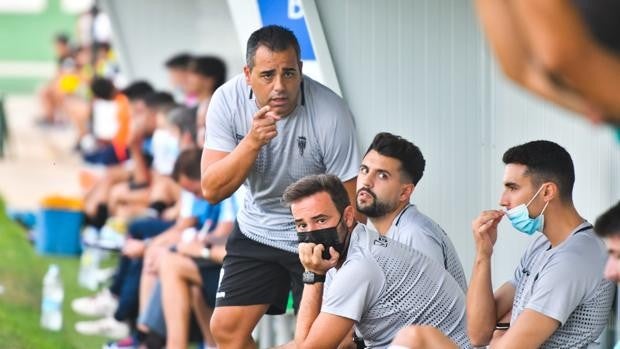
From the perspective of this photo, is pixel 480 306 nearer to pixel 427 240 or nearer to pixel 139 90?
pixel 427 240

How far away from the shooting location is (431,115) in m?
7.46

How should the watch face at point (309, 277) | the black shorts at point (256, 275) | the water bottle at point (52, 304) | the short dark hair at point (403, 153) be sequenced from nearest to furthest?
the watch face at point (309, 277) → the short dark hair at point (403, 153) → the black shorts at point (256, 275) → the water bottle at point (52, 304)

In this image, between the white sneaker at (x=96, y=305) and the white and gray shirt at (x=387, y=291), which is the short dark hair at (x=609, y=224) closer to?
the white and gray shirt at (x=387, y=291)

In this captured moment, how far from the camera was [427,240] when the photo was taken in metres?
5.64

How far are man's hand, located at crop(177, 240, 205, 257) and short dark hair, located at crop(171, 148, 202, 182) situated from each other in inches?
17.6

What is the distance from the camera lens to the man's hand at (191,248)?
8.48 m

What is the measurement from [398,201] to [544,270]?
1.04 metres

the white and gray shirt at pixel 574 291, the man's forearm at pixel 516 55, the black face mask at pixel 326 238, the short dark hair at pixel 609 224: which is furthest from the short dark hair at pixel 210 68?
the man's forearm at pixel 516 55

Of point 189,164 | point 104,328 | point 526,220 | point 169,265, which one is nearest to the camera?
point 526,220

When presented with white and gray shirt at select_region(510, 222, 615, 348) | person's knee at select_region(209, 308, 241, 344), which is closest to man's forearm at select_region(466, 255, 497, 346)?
white and gray shirt at select_region(510, 222, 615, 348)

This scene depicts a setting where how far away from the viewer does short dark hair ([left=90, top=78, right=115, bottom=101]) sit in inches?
564

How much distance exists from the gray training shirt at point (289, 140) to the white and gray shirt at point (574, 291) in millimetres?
1179

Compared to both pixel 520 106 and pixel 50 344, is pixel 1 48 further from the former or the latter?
pixel 520 106

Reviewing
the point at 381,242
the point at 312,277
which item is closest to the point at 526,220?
the point at 381,242
